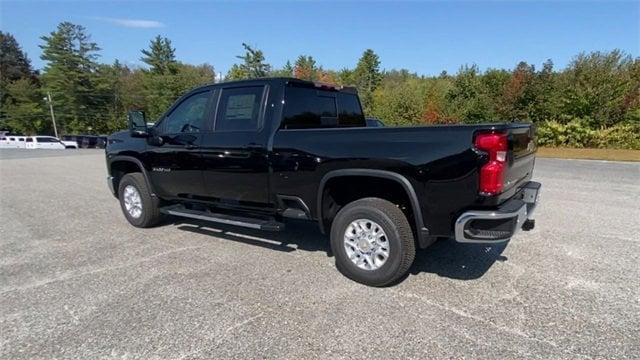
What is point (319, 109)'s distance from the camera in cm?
520

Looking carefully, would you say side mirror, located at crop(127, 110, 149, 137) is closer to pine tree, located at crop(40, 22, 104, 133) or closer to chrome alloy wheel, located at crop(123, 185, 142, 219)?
chrome alloy wheel, located at crop(123, 185, 142, 219)

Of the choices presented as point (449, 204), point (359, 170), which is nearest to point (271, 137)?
point (359, 170)

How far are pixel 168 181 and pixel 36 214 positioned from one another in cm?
361

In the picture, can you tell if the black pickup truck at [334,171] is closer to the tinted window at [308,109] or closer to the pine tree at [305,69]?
the tinted window at [308,109]

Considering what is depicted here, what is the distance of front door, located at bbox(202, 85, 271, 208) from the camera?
4719 millimetres

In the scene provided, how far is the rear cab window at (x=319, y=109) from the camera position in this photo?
15.8ft

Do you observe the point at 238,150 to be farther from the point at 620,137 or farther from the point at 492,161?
the point at 620,137

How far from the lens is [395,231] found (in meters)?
3.85

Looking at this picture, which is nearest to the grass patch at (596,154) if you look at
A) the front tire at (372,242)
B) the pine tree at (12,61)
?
the front tire at (372,242)

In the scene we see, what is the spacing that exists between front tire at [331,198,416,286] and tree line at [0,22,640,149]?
17.4 m

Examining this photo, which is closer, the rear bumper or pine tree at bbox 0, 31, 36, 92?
the rear bumper

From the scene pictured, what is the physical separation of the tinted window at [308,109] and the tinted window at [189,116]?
123 centimetres

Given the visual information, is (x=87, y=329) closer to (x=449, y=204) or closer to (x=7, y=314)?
(x=7, y=314)

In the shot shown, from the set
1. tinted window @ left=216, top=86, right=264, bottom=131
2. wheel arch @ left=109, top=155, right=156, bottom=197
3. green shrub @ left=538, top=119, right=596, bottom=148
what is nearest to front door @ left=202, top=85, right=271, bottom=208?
tinted window @ left=216, top=86, right=264, bottom=131
